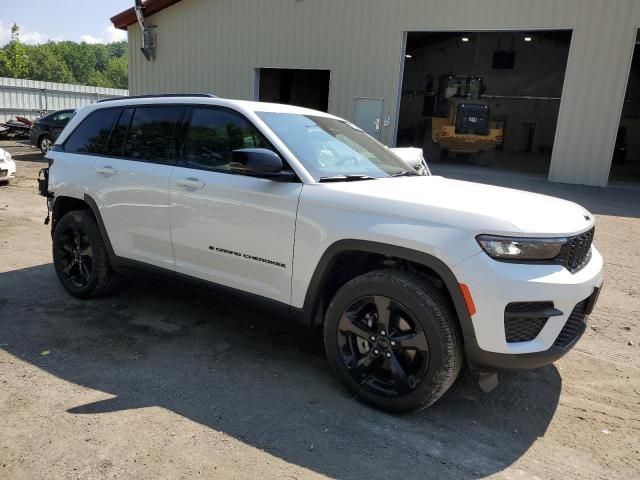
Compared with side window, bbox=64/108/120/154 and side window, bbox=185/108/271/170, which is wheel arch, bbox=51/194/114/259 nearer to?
side window, bbox=64/108/120/154

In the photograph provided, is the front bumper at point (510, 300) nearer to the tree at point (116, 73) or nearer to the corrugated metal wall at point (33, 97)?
the corrugated metal wall at point (33, 97)

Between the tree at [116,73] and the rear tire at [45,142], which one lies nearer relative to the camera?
the rear tire at [45,142]

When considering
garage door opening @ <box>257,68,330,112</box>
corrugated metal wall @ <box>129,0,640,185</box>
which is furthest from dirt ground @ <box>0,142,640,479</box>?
garage door opening @ <box>257,68,330,112</box>

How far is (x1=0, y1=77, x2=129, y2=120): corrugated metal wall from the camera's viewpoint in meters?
26.2

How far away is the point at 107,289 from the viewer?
16.4 feet

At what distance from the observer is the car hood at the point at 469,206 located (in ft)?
9.47

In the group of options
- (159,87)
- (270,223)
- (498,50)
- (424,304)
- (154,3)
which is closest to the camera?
(424,304)

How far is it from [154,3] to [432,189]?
1812 cm

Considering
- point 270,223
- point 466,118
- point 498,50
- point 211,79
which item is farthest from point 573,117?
point 498,50

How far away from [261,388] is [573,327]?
1983 millimetres

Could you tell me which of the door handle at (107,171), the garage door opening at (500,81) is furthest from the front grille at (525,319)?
the garage door opening at (500,81)

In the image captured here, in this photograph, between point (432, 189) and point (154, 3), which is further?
point (154, 3)

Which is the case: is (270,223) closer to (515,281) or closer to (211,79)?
(515,281)

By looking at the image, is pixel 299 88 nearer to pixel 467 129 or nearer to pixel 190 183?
pixel 467 129
